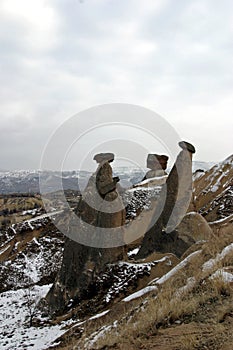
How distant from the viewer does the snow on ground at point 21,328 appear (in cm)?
995

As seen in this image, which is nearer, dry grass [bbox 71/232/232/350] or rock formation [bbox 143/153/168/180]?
dry grass [bbox 71/232/232/350]

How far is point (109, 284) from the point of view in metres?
12.2

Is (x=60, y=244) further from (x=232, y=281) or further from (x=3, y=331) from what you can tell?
(x=232, y=281)

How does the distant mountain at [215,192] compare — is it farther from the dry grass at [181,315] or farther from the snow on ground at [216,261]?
the dry grass at [181,315]

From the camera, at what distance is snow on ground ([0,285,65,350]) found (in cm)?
995

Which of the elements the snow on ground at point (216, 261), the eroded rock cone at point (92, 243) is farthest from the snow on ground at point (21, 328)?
the snow on ground at point (216, 261)

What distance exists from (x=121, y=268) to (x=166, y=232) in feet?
11.1

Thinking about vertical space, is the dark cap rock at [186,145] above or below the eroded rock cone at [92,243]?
above

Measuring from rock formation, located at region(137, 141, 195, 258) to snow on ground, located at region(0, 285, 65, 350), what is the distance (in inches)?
217

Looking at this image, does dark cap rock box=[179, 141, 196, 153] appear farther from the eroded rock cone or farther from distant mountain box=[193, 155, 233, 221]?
distant mountain box=[193, 155, 233, 221]

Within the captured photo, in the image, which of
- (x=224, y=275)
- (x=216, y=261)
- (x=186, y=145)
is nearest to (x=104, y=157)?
(x=186, y=145)

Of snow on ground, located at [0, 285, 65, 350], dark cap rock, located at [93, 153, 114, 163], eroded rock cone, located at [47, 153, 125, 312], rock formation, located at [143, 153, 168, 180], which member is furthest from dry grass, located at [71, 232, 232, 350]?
rock formation, located at [143, 153, 168, 180]

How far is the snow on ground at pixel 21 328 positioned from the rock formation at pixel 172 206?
217 inches

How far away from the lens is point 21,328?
11992 mm
